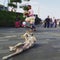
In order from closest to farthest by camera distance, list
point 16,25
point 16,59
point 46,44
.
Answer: point 16,59, point 46,44, point 16,25

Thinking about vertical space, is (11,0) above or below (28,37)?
above

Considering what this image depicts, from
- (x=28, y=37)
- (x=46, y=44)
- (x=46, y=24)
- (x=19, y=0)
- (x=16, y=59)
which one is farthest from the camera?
(x=19, y=0)

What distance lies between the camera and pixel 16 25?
3134cm

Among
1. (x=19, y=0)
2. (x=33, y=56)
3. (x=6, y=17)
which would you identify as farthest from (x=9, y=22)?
(x=19, y=0)

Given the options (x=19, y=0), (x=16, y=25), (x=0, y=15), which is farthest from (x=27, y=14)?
(x=19, y=0)

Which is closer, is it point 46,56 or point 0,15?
point 46,56

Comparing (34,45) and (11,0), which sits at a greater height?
(11,0)

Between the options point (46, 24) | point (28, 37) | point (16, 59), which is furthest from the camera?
point (46, 24)

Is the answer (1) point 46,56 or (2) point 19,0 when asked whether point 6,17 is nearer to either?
(1) point 46,56

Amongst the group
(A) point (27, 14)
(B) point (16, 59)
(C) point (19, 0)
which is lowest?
(B) point (16, 59)

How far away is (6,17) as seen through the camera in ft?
109

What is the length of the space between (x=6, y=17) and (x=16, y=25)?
91.6 inches

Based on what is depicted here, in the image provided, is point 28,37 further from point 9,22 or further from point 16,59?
point 9,22

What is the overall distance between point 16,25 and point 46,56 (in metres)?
20.6
